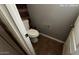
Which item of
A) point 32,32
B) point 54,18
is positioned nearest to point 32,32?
point 32,32

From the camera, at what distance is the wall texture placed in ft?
6.04

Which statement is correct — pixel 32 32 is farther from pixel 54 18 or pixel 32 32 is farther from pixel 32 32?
pixel 54 18

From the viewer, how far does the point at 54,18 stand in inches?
81.8

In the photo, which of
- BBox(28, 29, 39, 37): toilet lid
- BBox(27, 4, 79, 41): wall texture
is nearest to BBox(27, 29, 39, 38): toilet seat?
BBox(28, 29, 39, 37): toilet lid

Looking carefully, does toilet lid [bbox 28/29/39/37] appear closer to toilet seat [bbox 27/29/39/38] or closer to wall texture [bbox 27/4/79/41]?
toilet seat [bbox 27/29/39/38]

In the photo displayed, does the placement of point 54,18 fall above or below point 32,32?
above

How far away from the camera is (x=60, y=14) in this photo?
1.95 metres

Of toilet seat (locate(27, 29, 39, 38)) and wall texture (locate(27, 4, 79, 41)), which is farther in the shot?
toilet seat (locate(27, 29, 39, 38))

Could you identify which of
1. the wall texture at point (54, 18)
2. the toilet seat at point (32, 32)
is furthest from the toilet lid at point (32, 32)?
the wall texture at point (54, 18)

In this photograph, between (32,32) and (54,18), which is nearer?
(54,18)
